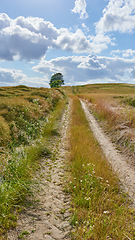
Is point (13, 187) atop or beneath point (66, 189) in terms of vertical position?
atop

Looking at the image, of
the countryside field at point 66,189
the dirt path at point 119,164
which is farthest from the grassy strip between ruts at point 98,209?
the dirt path at point 119,164

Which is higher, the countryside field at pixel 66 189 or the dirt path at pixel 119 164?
the countryside field at pixel 66 189

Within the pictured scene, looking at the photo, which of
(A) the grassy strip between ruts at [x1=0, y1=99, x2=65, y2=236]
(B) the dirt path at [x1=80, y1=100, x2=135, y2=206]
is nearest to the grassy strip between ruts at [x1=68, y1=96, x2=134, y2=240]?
(B) the dirt path at [x1=80, y1=100, x2=135, y2=206]

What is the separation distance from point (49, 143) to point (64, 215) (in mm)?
5581

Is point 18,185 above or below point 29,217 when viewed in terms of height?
above

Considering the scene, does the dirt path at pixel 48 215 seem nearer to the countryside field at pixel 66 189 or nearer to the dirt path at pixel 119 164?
the countryside field at pixel 66 189

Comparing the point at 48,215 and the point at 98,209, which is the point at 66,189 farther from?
the point at 98,209

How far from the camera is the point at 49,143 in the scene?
372 inches

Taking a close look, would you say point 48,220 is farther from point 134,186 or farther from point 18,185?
point 134,186

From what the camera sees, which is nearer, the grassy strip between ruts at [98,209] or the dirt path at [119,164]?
the grassy strip between ruts at [98,209]

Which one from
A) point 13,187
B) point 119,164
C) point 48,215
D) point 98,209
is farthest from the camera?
point 119,164

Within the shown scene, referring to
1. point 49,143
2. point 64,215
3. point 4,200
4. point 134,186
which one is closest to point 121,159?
point 134,186

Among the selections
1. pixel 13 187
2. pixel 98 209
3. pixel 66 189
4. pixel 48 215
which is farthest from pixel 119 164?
pixel 13 187

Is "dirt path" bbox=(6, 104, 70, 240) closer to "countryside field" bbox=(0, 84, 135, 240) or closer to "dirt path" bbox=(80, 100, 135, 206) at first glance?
"countryside field" bbox=(0, 84, 135, 240)
